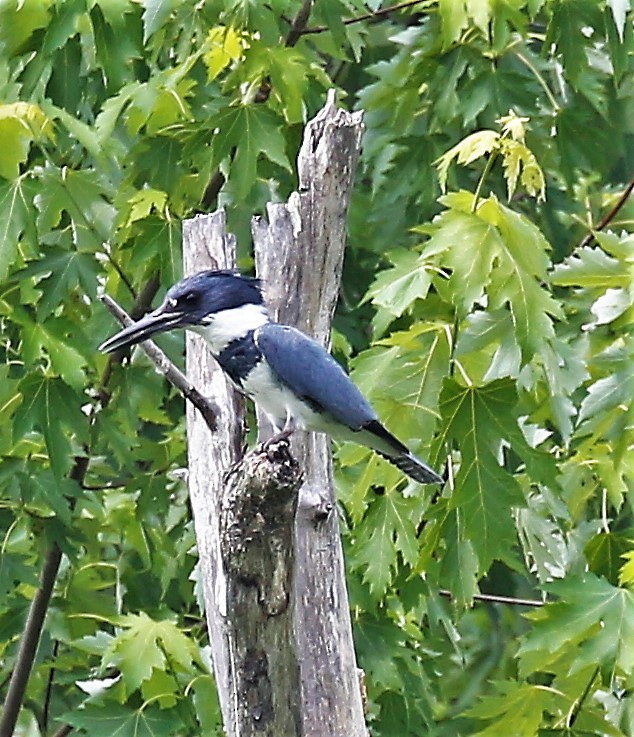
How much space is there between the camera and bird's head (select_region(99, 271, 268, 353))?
1.92 meters

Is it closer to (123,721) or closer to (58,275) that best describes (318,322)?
(58,275)

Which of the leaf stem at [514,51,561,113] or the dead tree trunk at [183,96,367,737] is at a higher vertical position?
the leaf stem at [514,51,561,113]

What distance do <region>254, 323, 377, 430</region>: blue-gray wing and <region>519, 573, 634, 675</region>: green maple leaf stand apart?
602 mm

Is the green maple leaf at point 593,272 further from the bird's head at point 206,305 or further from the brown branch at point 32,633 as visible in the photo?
the brown branch at point 32,633

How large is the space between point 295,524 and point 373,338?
2.93ft

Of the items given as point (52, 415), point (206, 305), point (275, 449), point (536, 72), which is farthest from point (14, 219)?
point (536, 72)

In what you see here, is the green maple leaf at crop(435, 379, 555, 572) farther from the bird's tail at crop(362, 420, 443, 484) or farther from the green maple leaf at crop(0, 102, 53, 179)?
the green maple leaf at crop(0, 102, 53, 179)

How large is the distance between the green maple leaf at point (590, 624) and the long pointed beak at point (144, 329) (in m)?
0.80

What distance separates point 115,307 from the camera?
6.05 ft

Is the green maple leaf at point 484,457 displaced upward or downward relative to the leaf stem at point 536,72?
downward

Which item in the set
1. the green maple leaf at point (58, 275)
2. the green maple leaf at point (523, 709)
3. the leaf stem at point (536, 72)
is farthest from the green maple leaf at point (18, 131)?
the green maple leaf at point (523, 709)

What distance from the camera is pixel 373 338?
8.25 ft

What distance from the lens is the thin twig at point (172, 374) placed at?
1861mm

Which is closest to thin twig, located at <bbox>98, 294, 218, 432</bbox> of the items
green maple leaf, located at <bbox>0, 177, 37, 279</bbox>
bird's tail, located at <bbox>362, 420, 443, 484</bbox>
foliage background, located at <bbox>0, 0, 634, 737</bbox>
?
bird's tail, located at <bbox>362, 420, 443, 484</bbox>
